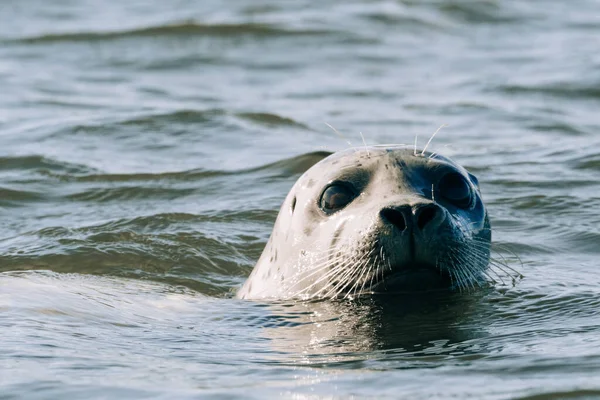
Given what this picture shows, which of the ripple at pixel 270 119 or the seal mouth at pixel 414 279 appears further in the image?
the ripple at pixel 270 119

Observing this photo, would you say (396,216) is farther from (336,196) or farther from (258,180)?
(258,180)

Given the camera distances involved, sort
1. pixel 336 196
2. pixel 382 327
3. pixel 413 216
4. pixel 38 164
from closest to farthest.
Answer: pixel 413 216
pixel 382 327
pixel 336 196
pixel 38 164

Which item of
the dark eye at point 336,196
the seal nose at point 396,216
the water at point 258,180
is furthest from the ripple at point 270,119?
the seal nose at point 396,216

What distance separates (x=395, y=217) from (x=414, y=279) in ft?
0.85

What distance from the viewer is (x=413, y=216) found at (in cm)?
412

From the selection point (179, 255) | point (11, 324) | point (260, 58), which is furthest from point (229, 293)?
point (260, 58)

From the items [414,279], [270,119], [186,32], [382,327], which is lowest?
[382,327]

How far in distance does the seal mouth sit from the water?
0.27 feet

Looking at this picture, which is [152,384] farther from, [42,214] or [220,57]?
[220,57]

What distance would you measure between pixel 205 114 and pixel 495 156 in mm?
2503

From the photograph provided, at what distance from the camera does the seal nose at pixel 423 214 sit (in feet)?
13.5

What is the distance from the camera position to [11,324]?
4.19m

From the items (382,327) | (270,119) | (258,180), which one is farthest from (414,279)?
(270,119)

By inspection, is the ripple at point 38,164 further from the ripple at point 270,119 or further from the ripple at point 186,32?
the ripple at point 186,32
